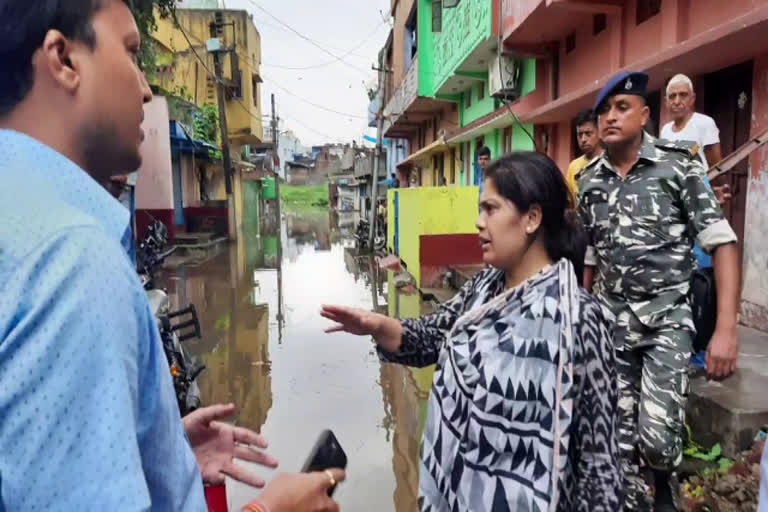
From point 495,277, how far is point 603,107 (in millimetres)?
1101

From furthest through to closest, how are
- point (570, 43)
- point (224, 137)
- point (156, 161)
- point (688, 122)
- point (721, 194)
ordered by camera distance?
point (224, 137) < point (570, 43) < point (156, 161) < point (688, 122) < point (721, 194)

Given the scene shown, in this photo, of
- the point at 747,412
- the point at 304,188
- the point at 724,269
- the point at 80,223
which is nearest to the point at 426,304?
the point at 747,412

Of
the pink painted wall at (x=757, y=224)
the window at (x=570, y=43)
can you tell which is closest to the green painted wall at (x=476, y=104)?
the window at (x=570, y=43)

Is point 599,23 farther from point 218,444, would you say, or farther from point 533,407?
point 218,444

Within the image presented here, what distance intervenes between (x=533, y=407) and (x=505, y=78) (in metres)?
10.6

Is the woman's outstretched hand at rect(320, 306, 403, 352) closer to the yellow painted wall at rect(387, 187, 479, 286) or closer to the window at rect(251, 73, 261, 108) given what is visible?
the yellow painted wall at rect(387, 187, 479, 286)

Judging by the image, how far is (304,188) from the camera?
6581cm

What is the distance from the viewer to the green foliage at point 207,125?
18.9m

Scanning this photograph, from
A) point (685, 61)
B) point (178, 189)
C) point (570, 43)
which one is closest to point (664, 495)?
point (685, 61)

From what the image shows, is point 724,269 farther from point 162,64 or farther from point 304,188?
point 304,188

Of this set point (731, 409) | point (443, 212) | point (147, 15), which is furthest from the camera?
point (443, 212)

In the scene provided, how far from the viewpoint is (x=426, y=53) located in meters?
17.2

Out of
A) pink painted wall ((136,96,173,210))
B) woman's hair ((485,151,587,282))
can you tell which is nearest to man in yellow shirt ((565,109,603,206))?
woman's hair ((485,151,587,282))

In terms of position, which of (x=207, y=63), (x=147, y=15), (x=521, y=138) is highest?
(x=207, y=63)
